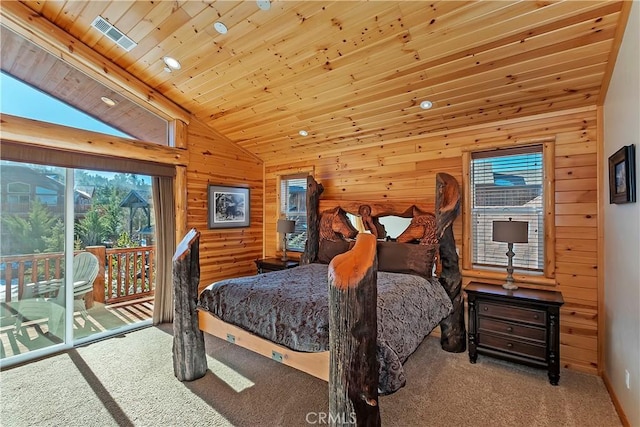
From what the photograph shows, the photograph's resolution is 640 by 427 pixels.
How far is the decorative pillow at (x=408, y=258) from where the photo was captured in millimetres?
3256

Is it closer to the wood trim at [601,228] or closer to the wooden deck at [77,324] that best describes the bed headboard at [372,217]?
the wood trim at [601,228]

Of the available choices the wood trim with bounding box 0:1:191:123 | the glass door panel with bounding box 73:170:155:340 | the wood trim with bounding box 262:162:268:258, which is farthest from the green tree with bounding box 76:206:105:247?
the wood trim with bounding box 262:162:268:258

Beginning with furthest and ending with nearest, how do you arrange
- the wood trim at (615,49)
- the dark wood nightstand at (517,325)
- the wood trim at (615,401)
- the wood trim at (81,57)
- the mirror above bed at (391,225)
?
1. the mirror above bed at (391,225)
2. the wood trim at (81,57)
3. the dark wood nightstand at (517,325)
4. the wood trim at (615,401)
5. the wood trim at (615,49)

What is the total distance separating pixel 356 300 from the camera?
162 centimetres

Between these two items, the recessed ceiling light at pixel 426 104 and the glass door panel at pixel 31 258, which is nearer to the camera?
the glass door panel at pixel 31 258

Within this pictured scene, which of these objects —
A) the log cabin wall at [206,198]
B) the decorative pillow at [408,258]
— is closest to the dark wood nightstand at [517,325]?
the decorative pillow at [408,258]

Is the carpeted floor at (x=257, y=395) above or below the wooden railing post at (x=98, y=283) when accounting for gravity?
below

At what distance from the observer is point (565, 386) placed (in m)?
2.55

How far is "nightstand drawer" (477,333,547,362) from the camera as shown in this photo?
2662 millimetres

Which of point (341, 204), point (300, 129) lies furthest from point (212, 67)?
point (341, 204)

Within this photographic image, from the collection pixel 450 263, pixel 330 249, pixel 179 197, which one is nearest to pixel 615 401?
pixel 450 263

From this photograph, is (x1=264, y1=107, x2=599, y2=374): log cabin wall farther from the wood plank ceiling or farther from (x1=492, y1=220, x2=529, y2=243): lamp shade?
(x1=492, y1=220, x2=529, y2=243): lamp shade

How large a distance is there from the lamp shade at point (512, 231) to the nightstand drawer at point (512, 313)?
623 mm

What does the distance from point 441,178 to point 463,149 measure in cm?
47
